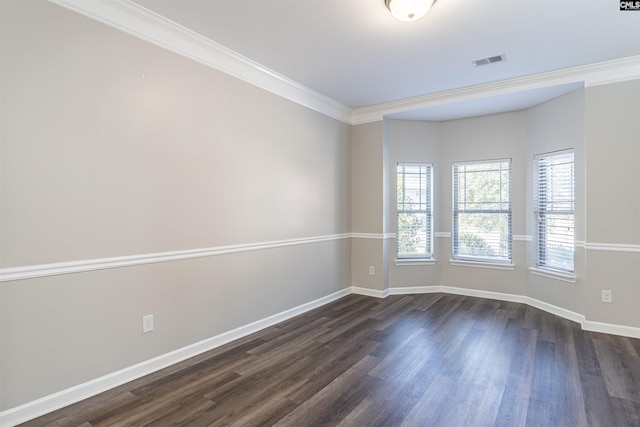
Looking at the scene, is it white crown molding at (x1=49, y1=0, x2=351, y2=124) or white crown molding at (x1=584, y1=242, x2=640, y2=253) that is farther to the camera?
white crown molding at (x1=584, y1=242, x2=640, y2=253)

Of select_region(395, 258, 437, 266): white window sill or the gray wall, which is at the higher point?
the gray wall

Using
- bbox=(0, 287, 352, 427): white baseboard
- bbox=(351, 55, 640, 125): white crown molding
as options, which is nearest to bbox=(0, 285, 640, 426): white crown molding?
bbox=(0, 287, 352, 427): white baseboard

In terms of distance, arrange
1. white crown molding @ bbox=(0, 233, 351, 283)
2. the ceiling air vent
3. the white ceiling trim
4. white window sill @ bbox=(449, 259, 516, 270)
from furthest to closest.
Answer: white window sill @ bbox=(449, 259, 516, 270) < the ceiling air vent < the white ceiling trim < white crown molding @ bbox=(0, 233, 351, 283)

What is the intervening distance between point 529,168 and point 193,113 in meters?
4.37

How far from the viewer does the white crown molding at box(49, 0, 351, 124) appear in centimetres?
230

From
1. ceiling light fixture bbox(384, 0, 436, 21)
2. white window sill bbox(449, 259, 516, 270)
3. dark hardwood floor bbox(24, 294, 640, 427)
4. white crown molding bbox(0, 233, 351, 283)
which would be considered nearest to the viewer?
white crown molding bbox(0, 233, 351, 283)

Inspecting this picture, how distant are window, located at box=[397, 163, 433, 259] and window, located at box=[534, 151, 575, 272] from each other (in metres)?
1.46

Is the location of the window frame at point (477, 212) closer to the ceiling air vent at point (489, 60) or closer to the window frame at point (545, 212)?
the window frame at point (545, 212)

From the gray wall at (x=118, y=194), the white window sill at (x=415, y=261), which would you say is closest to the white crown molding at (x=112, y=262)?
the gray wall at (x=118, y=194)

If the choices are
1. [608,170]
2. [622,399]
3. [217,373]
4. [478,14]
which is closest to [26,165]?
[217,373]

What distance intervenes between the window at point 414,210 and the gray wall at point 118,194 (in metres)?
2.31

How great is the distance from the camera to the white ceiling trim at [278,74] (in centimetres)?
239

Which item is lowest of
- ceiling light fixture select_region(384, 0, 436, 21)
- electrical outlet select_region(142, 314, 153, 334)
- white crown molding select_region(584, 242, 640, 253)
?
electrical outlet select_region(142, 314, 153, 334)
